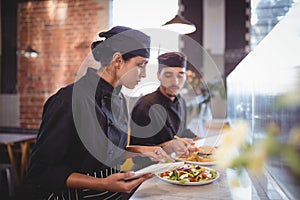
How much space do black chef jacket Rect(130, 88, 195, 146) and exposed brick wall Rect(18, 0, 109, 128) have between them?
2422 millimetres

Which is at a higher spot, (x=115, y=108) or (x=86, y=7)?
(x=86, y=7)

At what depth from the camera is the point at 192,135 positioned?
2639mm

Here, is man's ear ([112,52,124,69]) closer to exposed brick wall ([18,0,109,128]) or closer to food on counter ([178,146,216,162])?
food on counter ([178,146,216,162])

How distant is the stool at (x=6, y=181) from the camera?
3.09 m

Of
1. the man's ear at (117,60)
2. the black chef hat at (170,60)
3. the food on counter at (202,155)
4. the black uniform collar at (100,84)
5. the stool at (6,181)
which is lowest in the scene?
the stool at (6,181)

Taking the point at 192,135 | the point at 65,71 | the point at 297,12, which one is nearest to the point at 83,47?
the point at 65,71

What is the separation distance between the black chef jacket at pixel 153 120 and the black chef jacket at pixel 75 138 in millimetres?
584

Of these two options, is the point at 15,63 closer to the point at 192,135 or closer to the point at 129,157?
the point at 192,135

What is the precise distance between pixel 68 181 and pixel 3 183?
2.35 m

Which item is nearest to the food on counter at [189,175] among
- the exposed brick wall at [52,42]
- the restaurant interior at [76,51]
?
the restaurant interior at [76,51]

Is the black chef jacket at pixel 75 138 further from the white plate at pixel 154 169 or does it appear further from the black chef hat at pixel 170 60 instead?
the black chef hat at pixel 170 60

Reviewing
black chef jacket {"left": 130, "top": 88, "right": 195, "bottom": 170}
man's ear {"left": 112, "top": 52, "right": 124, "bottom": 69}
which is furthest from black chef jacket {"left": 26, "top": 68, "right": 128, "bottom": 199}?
black chef jacket {"left": 130, "top": 88, "right": 195, "bottom": 170}

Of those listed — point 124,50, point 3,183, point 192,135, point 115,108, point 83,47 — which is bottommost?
point 3,183

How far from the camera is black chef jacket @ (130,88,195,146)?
2023 millimetres
